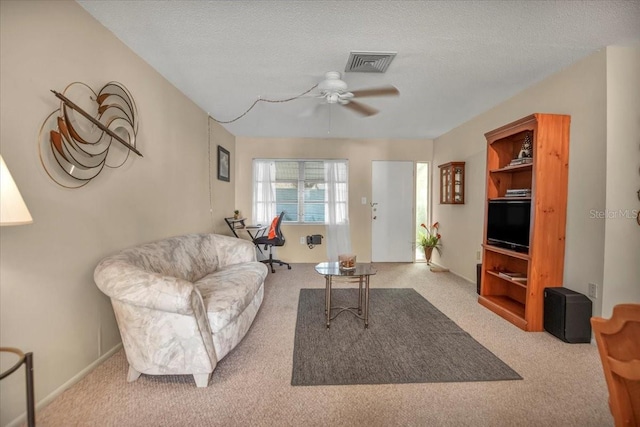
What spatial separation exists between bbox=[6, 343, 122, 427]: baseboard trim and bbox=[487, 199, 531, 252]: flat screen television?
358 cm

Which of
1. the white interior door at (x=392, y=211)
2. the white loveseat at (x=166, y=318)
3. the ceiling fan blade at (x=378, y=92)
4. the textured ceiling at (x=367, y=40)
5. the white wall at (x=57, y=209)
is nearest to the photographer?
the white wall at (x=57, y=209)

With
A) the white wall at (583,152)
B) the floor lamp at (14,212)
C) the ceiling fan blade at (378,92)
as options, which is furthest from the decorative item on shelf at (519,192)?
the floor lamp at (14,212)

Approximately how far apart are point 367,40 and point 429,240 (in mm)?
3795

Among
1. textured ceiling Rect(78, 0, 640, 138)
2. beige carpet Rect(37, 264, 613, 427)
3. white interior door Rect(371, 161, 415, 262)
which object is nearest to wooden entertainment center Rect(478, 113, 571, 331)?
beige carpet Rect(37, 264, 613, 427)

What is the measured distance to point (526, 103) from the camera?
9.84 feet

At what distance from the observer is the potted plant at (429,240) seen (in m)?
5.00

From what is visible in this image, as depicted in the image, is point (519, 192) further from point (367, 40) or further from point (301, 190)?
point (301, 190)

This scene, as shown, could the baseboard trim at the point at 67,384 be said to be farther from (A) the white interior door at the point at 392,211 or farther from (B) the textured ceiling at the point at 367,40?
(A) the white interior door at the point at 392,211

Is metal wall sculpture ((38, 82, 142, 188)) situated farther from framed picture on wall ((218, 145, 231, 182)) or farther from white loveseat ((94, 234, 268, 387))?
framed picture on wall ((218, 145, 231, 182))

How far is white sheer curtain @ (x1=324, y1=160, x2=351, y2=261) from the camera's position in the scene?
534 cm

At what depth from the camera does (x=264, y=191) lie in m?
5.32

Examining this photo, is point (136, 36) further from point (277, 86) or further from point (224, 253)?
point (224, 253)

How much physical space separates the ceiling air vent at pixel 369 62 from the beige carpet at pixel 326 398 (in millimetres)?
2427

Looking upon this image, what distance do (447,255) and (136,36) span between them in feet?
16.0
